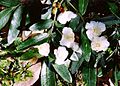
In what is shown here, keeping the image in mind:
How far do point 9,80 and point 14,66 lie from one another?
0.07 metres

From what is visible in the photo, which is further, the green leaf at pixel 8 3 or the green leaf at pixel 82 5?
the green leaf at pixel 8 3

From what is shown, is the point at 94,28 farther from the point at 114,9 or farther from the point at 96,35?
the point at 114,9

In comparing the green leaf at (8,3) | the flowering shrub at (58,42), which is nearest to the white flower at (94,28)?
the flowering shrub at (58,42)

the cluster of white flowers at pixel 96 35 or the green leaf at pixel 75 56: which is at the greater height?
the cluster of white flowers at pixel 96 35

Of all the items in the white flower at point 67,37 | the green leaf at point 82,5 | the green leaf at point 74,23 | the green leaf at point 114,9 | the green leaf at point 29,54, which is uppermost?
the green leaf at point 82,5

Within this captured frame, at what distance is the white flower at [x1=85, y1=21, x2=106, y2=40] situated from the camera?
4.43ft

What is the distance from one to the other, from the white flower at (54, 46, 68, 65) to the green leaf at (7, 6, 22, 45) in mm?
225

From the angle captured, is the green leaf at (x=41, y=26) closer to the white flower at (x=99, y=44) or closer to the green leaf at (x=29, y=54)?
the green leaf at (x=29, y=54)

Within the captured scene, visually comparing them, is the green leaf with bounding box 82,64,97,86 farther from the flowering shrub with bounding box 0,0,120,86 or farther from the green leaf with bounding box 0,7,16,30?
the green leaf with bounding box 0,7,16,30

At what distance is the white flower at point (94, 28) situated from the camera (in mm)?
1351

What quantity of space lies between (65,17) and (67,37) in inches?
3.7

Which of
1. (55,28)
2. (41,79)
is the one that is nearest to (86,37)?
(55,28)

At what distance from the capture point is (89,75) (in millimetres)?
1424

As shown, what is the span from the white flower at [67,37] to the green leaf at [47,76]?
0.15 metres
